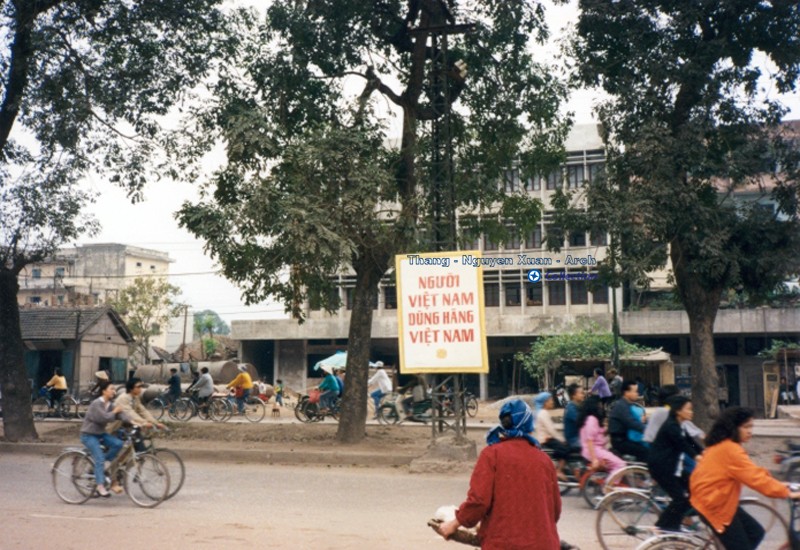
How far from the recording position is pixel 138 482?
9531 mm

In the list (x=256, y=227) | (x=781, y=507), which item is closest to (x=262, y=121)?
(x=256, y=227)

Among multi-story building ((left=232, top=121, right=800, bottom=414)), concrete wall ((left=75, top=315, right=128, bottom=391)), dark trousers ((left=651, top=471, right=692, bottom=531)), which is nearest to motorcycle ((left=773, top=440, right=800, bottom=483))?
dark trousers ((left=651, top=471, right=692, bottom=531))

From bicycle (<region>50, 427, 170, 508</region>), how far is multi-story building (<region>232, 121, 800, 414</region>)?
24.8 m

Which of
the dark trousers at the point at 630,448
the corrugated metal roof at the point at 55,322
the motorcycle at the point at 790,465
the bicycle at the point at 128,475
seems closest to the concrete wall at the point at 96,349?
the corrugated metal roof at the point at 55,322

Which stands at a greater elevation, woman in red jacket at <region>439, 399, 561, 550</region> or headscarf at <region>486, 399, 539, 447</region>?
headscarf at <region>486, 399, 539, 447</region>

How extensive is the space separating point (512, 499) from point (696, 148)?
39.9ft

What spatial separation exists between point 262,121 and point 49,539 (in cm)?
855

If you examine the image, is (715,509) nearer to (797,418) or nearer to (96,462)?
Answer: (96,462)

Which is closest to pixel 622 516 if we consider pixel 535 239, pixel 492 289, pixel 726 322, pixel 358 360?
pixel 358 360

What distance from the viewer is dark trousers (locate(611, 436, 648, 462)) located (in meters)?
8.84

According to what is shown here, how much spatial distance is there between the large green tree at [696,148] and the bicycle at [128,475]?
29.6ft

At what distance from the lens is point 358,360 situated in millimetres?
15719

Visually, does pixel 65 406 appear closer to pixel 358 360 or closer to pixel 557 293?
pixel 358 360

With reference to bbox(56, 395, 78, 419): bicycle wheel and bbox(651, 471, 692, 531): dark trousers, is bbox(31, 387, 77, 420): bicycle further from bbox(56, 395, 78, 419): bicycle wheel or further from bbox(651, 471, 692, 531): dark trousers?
bbox(651, 471, 692, 531): dark trousers
